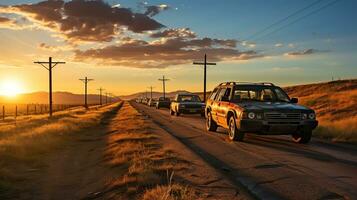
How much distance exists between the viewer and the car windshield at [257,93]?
14509 millimetres

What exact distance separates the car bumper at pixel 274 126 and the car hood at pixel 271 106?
0.40 m

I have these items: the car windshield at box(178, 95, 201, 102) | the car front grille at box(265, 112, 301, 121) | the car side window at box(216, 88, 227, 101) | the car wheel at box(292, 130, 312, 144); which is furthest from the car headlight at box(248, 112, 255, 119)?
the car windshield at box(178, 95, 201, 102)

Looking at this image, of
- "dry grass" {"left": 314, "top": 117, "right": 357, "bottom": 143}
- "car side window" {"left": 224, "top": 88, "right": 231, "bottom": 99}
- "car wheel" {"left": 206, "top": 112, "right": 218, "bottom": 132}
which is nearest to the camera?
"car side window" {"left": 224, "top": 88, "right": 231, "bottom": 99}

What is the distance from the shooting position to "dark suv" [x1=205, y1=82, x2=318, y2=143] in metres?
12.7

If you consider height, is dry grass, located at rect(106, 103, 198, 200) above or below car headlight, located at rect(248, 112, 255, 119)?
below

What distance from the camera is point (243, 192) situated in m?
6.85

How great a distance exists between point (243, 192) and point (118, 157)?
6168 millimetres

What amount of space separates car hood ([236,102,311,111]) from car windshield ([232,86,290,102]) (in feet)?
2.79

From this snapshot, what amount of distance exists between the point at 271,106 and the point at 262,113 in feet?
1.44

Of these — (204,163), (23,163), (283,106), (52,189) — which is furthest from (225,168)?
(23,163)

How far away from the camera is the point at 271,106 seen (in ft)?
42.7

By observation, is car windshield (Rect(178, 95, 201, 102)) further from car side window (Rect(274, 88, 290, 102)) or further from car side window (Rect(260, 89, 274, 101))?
car side window (Rect(274, 88, 290, 102))

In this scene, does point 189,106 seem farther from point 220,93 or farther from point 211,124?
point 220,93

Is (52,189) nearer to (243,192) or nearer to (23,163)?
(23,163)
